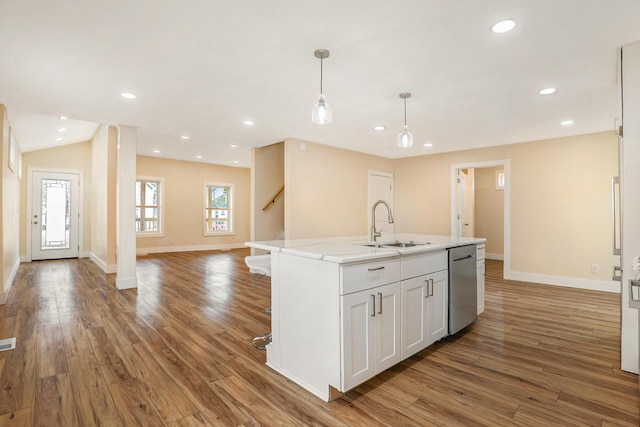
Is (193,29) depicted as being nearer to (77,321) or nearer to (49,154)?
(77,321)

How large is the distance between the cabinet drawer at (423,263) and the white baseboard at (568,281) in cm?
369

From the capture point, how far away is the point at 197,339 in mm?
2869

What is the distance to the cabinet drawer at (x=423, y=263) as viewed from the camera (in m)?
2.34

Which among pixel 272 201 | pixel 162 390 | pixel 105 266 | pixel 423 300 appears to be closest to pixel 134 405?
pixel 162 390

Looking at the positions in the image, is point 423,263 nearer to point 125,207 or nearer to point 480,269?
point 480,269

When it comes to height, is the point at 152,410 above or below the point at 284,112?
below

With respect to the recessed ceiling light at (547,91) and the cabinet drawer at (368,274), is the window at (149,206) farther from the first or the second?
the recessed ceiling light at (547,91)

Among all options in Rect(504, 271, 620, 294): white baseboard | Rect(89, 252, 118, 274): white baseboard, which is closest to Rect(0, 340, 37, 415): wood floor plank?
Rect(89, 252, 118, 274): white baseboard

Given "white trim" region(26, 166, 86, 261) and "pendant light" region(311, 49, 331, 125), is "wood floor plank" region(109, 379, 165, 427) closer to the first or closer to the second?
"pendant light" region(311, 49, 331, 125)

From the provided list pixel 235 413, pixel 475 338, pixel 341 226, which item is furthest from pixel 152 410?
pixel 341 226

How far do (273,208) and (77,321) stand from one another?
12.2 feet

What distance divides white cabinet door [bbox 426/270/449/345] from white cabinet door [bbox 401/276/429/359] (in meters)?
0.07

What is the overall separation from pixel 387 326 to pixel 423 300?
1.68 ft

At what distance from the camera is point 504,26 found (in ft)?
6.94
